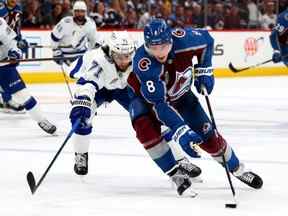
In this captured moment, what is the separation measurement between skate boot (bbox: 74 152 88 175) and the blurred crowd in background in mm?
8125

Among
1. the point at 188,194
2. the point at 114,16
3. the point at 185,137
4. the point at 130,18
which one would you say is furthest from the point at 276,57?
the point at 130,18

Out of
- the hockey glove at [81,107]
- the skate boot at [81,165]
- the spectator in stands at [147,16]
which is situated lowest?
the spectator in stands at [147,16]

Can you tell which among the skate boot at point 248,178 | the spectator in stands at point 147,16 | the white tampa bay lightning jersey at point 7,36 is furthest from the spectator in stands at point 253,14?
the skate boot at point 248,178

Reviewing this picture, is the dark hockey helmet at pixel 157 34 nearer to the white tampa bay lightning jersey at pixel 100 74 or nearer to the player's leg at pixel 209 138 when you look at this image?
the player's leg at pixel 209 138

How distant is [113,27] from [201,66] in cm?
977

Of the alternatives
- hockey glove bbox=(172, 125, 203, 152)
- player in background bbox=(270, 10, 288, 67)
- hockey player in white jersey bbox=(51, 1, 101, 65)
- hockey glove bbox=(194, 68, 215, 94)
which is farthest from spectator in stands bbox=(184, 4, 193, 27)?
hockey glove bbox=(172, 125, 203, 152)

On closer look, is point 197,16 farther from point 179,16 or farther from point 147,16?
point 147,16

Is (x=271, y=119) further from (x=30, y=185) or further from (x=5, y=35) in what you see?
(x=30, y=185)

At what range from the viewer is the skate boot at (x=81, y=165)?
17.9 feet

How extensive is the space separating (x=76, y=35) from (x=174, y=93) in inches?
238

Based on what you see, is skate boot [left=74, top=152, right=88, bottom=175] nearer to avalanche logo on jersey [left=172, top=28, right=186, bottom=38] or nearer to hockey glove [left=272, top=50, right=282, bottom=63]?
avalanche logo on jersey [left=172, top=28, right=186, bottom=38]

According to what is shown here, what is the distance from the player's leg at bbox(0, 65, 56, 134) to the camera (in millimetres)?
7961

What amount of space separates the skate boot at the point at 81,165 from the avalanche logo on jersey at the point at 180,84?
0.81m

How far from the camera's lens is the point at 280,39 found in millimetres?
9656
